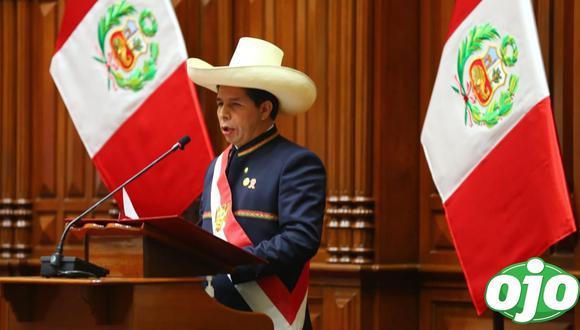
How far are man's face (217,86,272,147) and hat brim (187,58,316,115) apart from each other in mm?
38

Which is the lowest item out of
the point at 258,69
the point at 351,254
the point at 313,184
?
the point at 351,254

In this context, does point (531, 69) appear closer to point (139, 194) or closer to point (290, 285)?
point (290, 285)

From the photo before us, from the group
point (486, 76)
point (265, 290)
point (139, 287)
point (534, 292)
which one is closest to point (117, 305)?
point (139, 287)

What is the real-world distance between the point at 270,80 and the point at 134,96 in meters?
1.92

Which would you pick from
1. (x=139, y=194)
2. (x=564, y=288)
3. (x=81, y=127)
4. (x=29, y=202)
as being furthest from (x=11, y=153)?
(x=564, y=288)

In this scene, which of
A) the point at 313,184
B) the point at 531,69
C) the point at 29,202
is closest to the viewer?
the point at 313,184

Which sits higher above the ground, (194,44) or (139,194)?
(194,44)

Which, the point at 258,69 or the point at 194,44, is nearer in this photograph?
the point at 258,69

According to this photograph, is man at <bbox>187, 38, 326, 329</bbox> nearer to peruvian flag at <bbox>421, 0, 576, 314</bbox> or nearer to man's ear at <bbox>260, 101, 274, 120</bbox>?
man's ear at <bbox>260, 101, 274, 120</bbox>

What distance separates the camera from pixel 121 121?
520cm

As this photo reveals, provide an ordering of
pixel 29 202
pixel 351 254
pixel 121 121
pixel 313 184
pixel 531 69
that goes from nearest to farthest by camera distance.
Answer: pixel 313 184 → pixel 531 69 → pixel 351 254 → pixel 121 121 → pixel 29 202

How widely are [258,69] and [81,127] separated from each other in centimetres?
215

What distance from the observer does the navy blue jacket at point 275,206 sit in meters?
3.13

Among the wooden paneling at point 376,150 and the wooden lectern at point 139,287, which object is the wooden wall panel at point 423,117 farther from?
the wooden lectern at point 139,287
